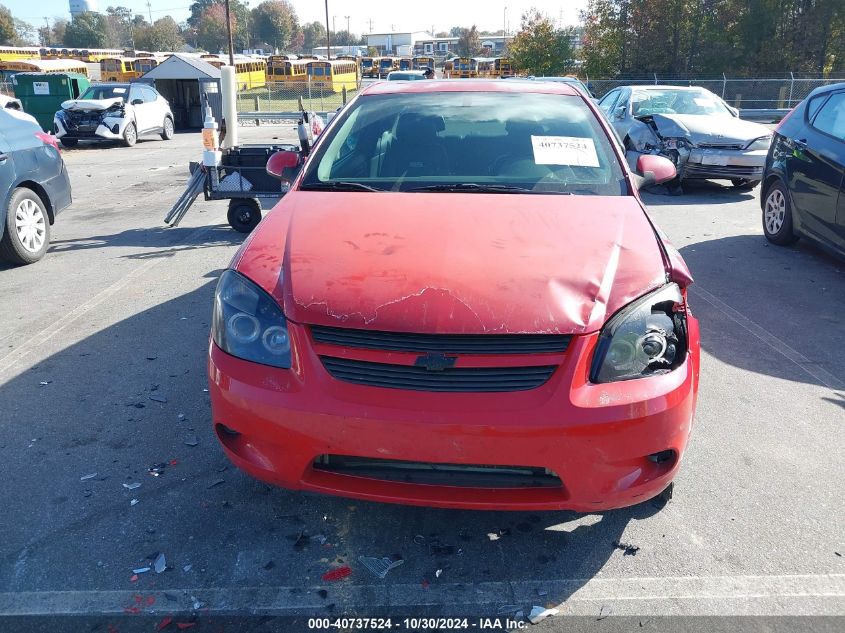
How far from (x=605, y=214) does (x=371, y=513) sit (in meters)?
1.69

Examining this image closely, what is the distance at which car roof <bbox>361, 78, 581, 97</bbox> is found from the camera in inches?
171

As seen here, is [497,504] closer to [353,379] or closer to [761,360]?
[353,379]

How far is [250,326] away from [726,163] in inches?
372

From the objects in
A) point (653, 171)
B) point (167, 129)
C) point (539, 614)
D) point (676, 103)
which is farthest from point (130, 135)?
point (539, 614)

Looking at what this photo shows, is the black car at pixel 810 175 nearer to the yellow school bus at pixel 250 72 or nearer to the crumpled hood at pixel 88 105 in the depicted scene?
the crumpled hood at pixel 88 105

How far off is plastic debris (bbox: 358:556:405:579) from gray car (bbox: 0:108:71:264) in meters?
5.44

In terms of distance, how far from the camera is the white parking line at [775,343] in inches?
173

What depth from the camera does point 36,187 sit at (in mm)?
6988

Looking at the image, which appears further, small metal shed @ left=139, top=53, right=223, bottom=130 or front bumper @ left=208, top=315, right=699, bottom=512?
→ small metal shed @ left=139, top=53, right=223, bottom=130

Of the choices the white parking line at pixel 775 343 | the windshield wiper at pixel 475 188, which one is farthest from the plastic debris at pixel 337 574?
the white parking line at pixel 775 343

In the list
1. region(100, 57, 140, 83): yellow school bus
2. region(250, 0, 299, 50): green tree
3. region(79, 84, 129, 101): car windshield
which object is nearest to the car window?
region(79, 84, 129, 101): car windshield

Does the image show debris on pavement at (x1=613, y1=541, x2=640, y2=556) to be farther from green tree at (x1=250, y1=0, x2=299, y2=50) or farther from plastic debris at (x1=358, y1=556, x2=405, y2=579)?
green tree at (x1=250, y1=0, x2=299, y2=50)

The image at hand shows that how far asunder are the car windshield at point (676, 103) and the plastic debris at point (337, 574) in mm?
10542

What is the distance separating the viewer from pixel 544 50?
3500 cm
